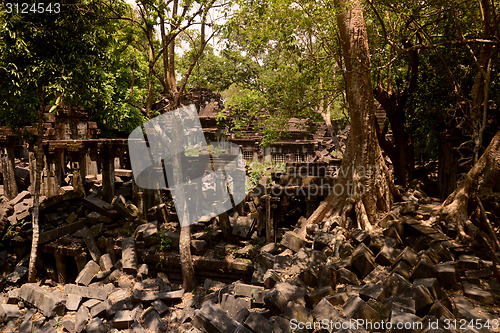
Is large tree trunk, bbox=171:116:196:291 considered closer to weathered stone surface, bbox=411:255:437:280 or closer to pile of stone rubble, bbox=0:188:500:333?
pile of stone rubble, bbox=0:188:500:333

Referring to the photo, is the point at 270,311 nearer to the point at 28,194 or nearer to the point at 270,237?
the point at 270,237

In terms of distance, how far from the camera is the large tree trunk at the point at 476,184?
6188 millimetres

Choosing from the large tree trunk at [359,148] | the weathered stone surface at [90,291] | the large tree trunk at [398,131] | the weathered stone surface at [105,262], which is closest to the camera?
the weathered stone surface at [90,291]

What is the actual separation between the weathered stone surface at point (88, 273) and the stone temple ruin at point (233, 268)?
0.08 feet

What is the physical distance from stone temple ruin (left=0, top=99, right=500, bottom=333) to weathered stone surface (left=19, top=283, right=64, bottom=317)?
0.11ft

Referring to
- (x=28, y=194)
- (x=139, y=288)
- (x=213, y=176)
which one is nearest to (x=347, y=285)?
(x=139, y=288)

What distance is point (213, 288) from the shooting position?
23.8 feet

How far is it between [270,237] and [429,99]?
7.55 metres

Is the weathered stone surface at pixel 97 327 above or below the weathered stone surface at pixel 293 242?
below

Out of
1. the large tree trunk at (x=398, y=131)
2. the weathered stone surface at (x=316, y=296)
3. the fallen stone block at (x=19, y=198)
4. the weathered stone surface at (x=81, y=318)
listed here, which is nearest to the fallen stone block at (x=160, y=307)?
the weathered stone surface at (x=81, y=318)

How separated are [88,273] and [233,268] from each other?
3967 mm

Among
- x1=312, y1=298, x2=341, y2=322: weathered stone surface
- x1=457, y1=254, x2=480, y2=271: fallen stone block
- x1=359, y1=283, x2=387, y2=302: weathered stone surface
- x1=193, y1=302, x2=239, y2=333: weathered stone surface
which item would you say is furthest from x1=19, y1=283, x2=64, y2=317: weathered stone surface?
x1=457, y1=254, x2=480, y2=271: fallen stone block

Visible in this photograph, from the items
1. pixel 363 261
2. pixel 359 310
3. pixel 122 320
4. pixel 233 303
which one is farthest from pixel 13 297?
pixel 363 261

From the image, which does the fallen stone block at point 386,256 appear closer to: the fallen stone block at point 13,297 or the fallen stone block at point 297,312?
the fallen stone block at point 297,312
